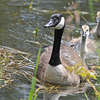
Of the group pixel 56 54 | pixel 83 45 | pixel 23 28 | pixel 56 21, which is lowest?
pixel 83 45

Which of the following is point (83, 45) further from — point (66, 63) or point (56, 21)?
point (56, 21)

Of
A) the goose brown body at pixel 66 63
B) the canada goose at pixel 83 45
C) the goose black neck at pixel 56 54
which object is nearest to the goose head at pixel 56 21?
the goose black neck at pixel 56 54

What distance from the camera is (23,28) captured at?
945cm

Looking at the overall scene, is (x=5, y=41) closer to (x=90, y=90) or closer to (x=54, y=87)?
(x=54, y=87)

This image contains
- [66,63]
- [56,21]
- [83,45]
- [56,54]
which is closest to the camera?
[56,21]

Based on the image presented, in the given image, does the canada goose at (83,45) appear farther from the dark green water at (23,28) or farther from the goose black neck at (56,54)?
the goose black neck at (56,54)

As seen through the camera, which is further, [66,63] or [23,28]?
[23,28]

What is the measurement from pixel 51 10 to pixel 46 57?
187 inches

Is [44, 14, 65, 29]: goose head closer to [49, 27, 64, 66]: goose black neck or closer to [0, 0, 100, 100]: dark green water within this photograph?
[49, 27, 64, 66]: goose black neck

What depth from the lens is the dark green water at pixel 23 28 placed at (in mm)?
5549

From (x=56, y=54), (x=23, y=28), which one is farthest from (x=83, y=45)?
(x=56, y=54)

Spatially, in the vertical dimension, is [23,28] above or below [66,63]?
above

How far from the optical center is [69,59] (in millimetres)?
6727

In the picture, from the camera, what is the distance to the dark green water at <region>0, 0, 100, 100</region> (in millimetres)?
5549
